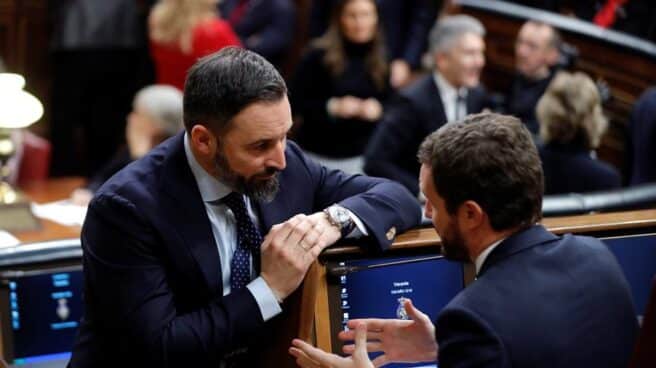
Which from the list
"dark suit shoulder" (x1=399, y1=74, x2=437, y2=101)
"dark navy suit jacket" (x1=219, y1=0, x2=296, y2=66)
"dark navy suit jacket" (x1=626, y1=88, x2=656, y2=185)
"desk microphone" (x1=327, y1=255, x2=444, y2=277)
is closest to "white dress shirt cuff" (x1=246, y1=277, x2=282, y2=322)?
"desk microphone" (x1=327, y1=255, x2=444, y2=277)

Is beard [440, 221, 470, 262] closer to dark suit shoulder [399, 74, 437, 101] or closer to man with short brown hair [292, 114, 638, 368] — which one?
man with short brown hair [292, 114, 638, 368]

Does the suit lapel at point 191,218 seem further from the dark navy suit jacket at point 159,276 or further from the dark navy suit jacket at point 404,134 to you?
the dark navy suit jacket at point 404,134

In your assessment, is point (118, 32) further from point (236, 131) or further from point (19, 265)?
point (236, 131)

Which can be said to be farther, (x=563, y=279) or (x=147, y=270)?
(x=147, y=270)

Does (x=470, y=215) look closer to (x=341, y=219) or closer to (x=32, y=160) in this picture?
(x=341, y=219)

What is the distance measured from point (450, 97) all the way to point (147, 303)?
2800 mm

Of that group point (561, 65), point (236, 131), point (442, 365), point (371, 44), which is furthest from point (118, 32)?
point (442, 365)

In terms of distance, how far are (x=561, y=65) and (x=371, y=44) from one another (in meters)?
0.96

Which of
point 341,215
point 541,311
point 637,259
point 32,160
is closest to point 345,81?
point 32,160

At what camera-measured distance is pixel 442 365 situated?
6.56 feet

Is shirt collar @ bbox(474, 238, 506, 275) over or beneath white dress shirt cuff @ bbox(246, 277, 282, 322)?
over

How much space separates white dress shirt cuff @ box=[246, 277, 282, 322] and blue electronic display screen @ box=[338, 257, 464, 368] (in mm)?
165

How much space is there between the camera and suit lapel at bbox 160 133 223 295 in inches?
89.9

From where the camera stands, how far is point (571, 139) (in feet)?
14.0
